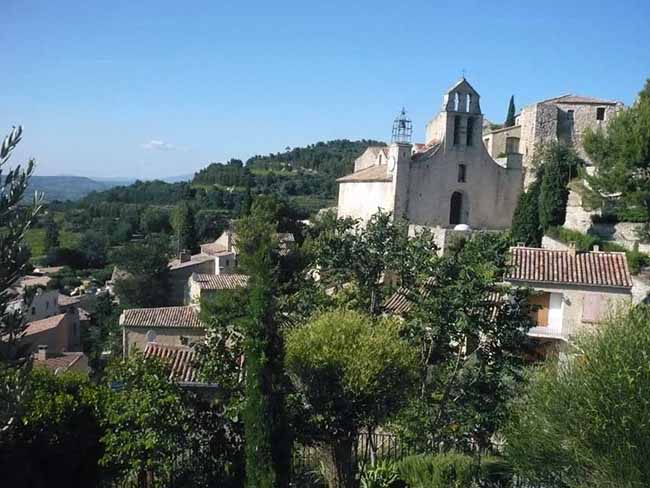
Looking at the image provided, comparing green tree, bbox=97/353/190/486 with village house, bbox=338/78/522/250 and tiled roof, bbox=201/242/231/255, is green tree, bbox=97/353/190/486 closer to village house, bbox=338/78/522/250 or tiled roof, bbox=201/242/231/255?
village house, bbox=338/78/522/250

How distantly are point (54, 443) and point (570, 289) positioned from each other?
13.1 meters

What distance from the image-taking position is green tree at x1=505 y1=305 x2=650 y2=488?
26.9 ft

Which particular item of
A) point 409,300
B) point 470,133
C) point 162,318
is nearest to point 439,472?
point 409,300

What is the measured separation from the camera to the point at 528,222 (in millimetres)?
28938

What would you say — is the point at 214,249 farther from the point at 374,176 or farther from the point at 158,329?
the point at 158,329

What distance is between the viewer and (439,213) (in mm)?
31391

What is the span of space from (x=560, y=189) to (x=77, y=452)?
25.2m

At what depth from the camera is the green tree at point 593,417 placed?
820cm

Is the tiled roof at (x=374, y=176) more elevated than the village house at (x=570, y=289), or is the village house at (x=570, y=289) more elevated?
the tiled roof at (x=374, y=176)

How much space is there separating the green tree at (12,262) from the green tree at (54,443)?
116 inches

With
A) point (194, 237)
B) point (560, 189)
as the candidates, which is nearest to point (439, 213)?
point (560, 189)

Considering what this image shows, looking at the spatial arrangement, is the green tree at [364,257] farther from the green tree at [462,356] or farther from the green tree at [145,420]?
the green tree at [145,420]

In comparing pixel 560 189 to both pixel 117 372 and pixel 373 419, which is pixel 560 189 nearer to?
pixel 373 419

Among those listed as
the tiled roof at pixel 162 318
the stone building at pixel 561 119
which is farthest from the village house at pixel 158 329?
the stone building at pixel 561 119
